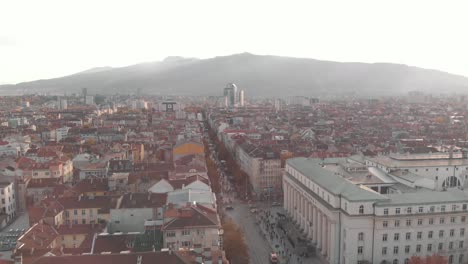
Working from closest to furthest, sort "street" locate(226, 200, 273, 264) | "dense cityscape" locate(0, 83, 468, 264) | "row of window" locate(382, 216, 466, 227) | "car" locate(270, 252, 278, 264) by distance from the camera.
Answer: "dense cityscape" locate(0, 83, 468, 264)
"row of window" locate(382, 216, 466, 227)
"car" locate(270, 252, 278, 264)
"street" locate(226, 200, 273, 264)

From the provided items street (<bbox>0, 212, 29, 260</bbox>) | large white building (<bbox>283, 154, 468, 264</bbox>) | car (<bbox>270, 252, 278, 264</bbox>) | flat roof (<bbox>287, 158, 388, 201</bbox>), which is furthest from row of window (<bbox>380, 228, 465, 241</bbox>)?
street (<bbox>0, 212, 29, 260</bbox>)

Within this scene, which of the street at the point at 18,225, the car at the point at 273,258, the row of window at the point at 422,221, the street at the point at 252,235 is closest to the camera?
the row of window at the point at 422,221

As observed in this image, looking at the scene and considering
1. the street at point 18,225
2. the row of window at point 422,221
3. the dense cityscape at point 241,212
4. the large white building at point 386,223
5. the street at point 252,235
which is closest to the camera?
the dense cityscape at point 241,212

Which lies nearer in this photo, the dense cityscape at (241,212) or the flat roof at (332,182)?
the dense cityscape at (241,212)

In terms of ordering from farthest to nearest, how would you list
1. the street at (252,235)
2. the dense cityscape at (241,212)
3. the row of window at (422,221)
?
1. the street at (252,235)
2. the row of window at (422,221)
3. the dense cityscape at (241,212)

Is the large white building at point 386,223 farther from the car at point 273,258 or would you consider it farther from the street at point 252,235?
the street at point 252,235

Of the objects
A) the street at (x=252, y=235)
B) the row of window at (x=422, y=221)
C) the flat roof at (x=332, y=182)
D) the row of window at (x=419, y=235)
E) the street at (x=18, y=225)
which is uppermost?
the flat roof at (x=332, y=182)

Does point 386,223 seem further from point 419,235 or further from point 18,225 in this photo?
point 18,225

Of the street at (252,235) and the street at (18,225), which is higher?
the street at (18,225)

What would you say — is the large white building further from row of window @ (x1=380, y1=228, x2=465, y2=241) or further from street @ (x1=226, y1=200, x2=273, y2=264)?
street @ (x1=226, y1=200, x2=273, y2=264)

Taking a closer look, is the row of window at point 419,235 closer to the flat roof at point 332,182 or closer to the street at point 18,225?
the flat roof at point 332,182

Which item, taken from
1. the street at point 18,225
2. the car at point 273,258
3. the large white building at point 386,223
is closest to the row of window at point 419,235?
the large white building at point 386,223

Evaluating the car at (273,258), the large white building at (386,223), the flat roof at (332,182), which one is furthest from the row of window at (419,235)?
the car at (273,258)

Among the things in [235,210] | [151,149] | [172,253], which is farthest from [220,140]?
[172,253]
